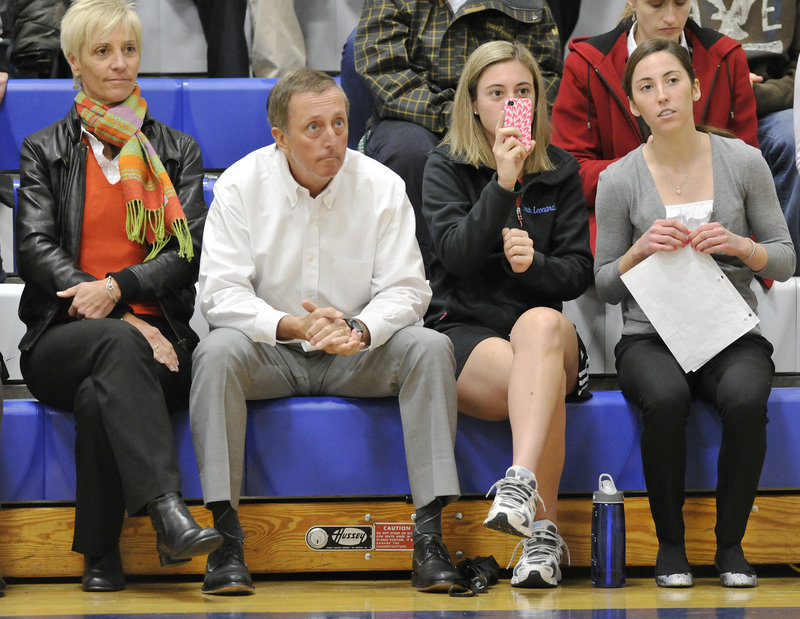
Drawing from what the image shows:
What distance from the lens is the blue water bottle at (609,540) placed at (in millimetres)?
2137

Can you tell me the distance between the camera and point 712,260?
2.29 meters

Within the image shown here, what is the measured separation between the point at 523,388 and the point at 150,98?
5.58 feet

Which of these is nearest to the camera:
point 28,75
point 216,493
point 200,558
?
point 216,493

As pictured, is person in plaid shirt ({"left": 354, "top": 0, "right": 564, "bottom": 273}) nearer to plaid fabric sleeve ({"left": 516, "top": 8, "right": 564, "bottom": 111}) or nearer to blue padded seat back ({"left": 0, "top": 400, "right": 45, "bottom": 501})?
plaid fabric sleeve ({"left": 516, "top": 8, "right": 564, "bottom": 111})

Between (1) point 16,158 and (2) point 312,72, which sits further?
(1) point 16,158

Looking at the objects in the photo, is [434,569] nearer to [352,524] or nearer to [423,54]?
[352,524]

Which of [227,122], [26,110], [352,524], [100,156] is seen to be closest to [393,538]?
[352,524]

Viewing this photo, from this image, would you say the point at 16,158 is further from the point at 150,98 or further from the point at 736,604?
the point at 736,604

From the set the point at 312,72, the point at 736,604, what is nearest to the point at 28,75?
the point at 312,72

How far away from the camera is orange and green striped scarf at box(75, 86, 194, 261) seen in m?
2.34

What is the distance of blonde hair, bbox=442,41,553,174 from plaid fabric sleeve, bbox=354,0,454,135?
17.9 inches

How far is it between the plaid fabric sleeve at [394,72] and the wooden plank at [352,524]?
3.66ft

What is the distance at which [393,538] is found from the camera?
7.47 ft

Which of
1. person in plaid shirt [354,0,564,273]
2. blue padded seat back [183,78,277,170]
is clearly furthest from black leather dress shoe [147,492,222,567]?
blue padded seat back [183,78,277,170]
